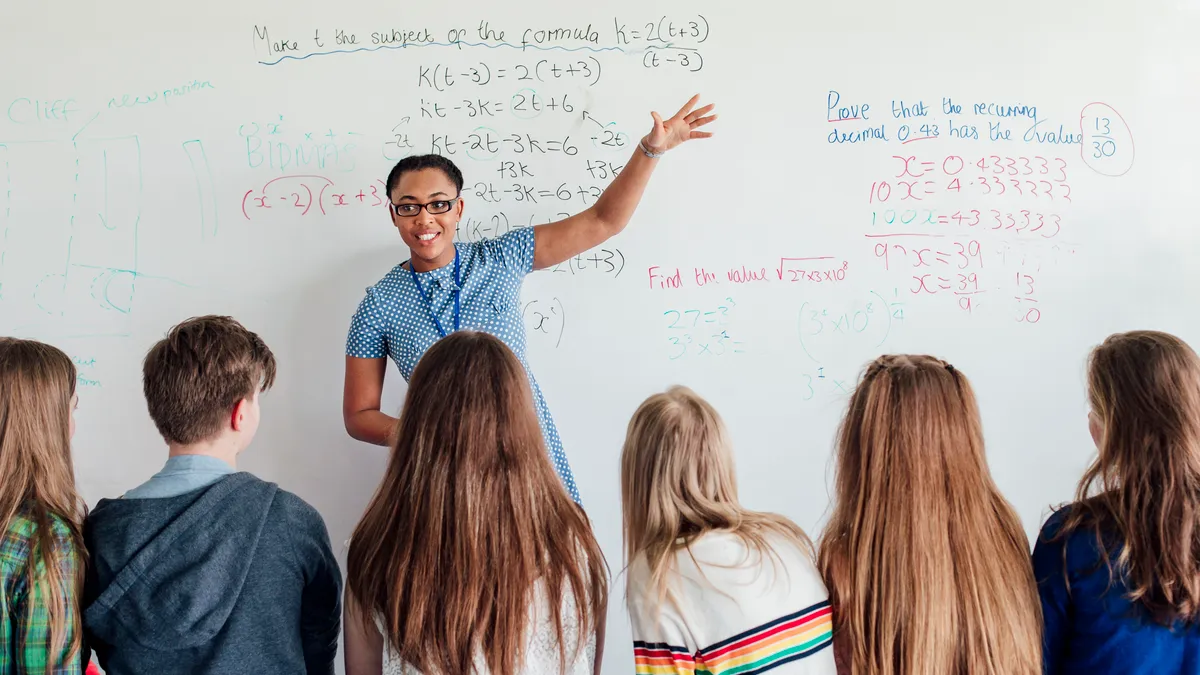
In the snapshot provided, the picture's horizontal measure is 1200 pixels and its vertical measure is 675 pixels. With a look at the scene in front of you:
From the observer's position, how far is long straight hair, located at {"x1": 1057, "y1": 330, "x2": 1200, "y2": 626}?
1293mm

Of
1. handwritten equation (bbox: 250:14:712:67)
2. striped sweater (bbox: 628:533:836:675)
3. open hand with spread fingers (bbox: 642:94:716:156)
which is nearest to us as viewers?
striped sweater (bbox: 628:533:836:675)

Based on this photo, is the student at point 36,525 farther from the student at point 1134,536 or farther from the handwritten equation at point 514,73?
the student at point 1134,536

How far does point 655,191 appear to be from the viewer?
2303mm

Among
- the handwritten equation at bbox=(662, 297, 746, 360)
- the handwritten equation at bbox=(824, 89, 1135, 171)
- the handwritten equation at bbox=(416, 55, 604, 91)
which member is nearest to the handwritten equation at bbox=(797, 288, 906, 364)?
the handwritten equation at bbox=(662, 297, 746, 360)

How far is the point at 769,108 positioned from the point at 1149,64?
39.6 inches

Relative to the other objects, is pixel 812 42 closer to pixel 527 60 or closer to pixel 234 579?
pixel 527 60

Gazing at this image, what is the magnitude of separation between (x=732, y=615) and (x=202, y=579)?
777 mm

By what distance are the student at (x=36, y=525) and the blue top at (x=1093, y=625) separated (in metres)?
1.52

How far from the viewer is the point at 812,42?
90.9 inches

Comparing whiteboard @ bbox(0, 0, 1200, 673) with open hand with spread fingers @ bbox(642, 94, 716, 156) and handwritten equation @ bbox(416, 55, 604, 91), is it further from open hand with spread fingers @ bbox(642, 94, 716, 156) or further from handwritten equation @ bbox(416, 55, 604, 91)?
open hand with spread fingers @ bbox(642, 94, 716, 156)

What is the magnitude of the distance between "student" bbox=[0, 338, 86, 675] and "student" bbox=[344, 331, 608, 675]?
43 cm

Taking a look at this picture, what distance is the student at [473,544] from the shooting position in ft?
4.25

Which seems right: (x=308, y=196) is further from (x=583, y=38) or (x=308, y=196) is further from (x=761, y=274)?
(x=761, y=274)

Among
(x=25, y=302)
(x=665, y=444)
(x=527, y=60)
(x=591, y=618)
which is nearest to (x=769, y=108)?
(x=527, y=60)
